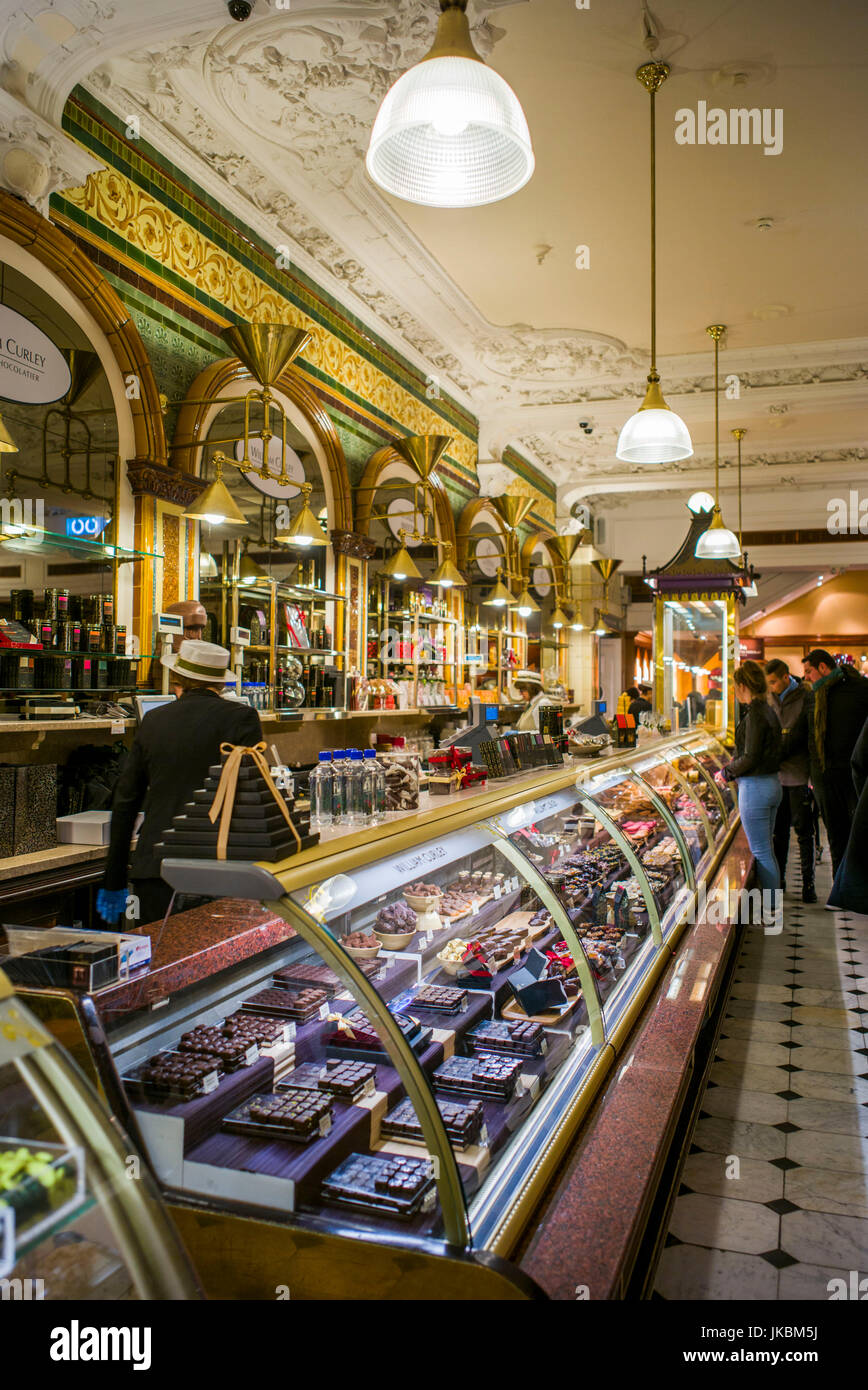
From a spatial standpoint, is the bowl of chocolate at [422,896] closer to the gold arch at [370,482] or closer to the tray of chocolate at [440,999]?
the tray of chocolate at [440,999]

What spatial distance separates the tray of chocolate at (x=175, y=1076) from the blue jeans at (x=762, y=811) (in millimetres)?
4790

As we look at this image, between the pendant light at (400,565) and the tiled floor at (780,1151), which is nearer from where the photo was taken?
the tiled floor at (780,1151)

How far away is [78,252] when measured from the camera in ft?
14.5

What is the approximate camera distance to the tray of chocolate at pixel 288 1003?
2084 millimetres

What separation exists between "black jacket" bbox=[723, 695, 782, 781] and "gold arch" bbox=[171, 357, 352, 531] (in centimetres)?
358

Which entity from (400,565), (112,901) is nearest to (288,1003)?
(112,901)

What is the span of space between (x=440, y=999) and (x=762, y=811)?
3.97 meters

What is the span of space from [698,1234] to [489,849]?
138 cm

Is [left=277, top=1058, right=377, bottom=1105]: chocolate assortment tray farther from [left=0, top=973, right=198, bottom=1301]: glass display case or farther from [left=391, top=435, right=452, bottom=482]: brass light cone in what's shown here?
[left=391, top=435, right=452, bottom=482]: brass light cone

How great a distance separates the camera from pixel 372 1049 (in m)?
2.05

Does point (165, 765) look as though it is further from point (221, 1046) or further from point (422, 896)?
point (221, 1046)

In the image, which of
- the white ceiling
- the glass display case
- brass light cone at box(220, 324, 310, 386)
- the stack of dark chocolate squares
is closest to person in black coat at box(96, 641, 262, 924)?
the stack of dark chocolate squares

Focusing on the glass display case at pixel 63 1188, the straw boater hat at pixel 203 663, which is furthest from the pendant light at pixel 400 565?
the glass display case at pixel 63 1188

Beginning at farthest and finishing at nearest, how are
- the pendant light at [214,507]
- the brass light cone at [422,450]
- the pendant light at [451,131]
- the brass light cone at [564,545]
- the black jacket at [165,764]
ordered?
the brass light cone at [564,545] → the brass light cone at [422,450] → the pendant light at [214,507] → the black jacket at [165,764] → the pendant light at [451,131]
